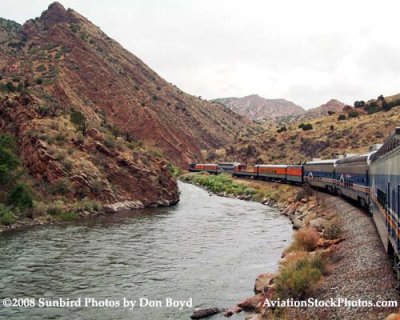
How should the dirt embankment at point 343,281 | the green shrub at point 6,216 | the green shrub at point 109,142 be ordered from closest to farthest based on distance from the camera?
the dirt embankment at point 343,281 < the green shrub at point 6,216 < the green shrub at point 109,142

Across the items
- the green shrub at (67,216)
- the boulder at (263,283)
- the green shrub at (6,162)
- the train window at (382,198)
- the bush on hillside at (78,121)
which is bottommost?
the boulder at (263,283)

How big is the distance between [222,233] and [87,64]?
8218 centimetres

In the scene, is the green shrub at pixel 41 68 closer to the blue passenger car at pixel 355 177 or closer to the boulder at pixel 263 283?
the blue passenger car at pixel 355 177

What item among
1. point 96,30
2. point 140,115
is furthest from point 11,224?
point 96,30

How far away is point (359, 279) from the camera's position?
13.5 metres

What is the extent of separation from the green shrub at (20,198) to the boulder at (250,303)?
26439mm

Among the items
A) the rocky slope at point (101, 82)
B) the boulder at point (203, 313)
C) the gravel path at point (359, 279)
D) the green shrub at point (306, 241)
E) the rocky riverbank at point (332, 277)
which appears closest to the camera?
the gravel path at point (359, 279)

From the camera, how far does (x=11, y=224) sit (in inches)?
1339

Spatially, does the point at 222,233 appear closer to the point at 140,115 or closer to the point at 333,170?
the point at 333,170

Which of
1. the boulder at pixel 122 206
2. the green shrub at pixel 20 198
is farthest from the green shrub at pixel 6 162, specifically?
the boulder at pixel 122 206

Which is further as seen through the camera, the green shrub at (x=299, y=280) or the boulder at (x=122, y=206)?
the boulder at (x=122, y=206)

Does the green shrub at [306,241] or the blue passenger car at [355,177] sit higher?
the blue passenger car at [355,177]

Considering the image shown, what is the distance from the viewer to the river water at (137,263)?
17000 mm

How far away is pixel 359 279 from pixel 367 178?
41.1 ft
